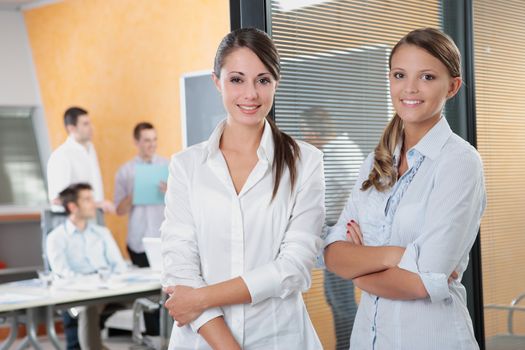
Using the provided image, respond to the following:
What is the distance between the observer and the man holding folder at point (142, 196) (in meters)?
6.23

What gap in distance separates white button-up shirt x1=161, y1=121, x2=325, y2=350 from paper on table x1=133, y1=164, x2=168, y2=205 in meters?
4.11

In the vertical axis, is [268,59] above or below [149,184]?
above

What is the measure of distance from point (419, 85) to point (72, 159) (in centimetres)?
537

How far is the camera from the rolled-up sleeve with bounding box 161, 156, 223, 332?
6.35ft

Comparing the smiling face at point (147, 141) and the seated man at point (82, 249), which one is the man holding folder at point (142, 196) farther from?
Answer: the seated man at point (82, 249)

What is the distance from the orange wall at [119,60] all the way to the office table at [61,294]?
249 centimetres

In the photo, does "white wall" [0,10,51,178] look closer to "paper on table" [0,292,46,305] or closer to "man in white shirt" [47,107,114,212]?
"man in white shirt" [47,107,114,212]

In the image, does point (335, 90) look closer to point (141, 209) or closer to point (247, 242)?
point (247, 242)

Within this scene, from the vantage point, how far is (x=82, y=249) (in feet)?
17.9

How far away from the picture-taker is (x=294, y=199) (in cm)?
198

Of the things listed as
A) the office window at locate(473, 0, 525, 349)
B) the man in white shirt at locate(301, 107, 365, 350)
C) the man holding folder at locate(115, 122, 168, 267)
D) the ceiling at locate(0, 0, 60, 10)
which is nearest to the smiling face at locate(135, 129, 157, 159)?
the man holding folder at locate(115, 122, 168, 267)

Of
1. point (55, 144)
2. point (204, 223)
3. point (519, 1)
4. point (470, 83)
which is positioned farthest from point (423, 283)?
point (55, 144)

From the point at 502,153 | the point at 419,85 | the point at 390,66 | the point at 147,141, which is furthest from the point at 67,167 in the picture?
the point at 419,85

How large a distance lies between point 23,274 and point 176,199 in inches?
217
